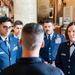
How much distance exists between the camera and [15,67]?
50.0 inches

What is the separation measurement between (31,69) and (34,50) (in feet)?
0.37

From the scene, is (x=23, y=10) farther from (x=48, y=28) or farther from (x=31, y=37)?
(x=31, y=37)

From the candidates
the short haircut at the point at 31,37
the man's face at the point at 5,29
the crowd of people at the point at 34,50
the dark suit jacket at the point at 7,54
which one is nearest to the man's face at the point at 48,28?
the crowd of people at the point at 34,50

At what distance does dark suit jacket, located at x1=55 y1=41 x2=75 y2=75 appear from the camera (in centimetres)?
243

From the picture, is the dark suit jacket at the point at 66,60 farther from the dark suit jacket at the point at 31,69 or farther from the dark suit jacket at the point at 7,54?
the dark suit jacket at the point at 31,69

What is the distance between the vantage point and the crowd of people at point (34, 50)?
4.14ft

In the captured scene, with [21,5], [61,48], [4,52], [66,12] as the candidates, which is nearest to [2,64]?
[4,52]

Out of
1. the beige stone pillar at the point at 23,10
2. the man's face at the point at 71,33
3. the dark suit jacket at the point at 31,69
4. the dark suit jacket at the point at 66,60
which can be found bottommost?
the dark suit jacket at the point at 66,60

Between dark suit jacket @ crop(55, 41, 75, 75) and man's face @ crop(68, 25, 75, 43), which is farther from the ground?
man's face @ crop(68, 25, 75, 43)

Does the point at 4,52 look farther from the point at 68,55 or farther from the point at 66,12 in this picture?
the point at 66,12

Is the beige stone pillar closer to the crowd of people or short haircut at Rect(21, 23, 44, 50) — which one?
the crowd of people

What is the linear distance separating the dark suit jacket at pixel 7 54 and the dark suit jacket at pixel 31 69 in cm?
120

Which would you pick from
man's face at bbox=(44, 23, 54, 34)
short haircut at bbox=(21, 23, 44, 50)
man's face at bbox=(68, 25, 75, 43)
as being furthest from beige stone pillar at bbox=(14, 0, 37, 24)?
short haircut at bbox=(21, 23, 44, 50)

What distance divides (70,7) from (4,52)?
6.50 metres
